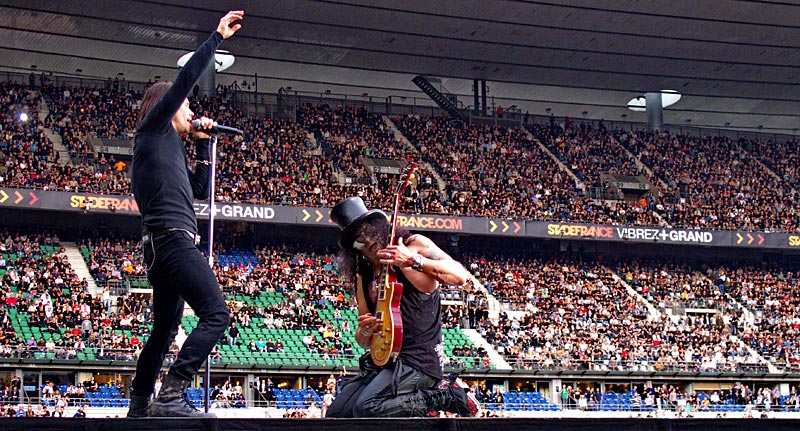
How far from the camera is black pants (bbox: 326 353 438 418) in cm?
548

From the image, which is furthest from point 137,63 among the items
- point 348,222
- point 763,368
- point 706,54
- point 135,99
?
point 348,222

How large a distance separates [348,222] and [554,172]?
40.3 metres

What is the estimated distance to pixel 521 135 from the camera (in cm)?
4816

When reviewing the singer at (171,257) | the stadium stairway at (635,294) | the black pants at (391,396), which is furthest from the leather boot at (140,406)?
the stadium stairway at (635,294)

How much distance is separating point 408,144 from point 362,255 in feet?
128

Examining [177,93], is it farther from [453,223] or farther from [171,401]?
[453,223]

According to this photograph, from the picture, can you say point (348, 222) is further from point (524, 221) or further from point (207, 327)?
point (524, 221)

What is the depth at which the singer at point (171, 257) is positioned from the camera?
539 cm

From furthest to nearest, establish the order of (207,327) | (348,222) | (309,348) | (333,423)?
(309,348)
(348,222)
(207,327)
(333,423)

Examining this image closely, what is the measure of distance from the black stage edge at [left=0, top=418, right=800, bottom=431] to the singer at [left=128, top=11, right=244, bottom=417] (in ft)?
2.64

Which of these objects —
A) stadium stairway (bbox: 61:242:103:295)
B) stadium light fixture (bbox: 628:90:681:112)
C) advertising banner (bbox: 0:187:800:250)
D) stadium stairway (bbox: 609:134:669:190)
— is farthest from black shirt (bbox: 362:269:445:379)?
stadium light fixture (bbox: 628:90:681:112)

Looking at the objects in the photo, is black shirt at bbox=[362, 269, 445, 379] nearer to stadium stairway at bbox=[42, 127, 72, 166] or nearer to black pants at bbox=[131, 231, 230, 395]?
black pants at bbox=[131, 231, 230, 395]

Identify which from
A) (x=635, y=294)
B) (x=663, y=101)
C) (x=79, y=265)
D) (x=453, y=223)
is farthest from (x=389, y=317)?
(x=663, y=101)

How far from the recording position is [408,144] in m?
45.0
